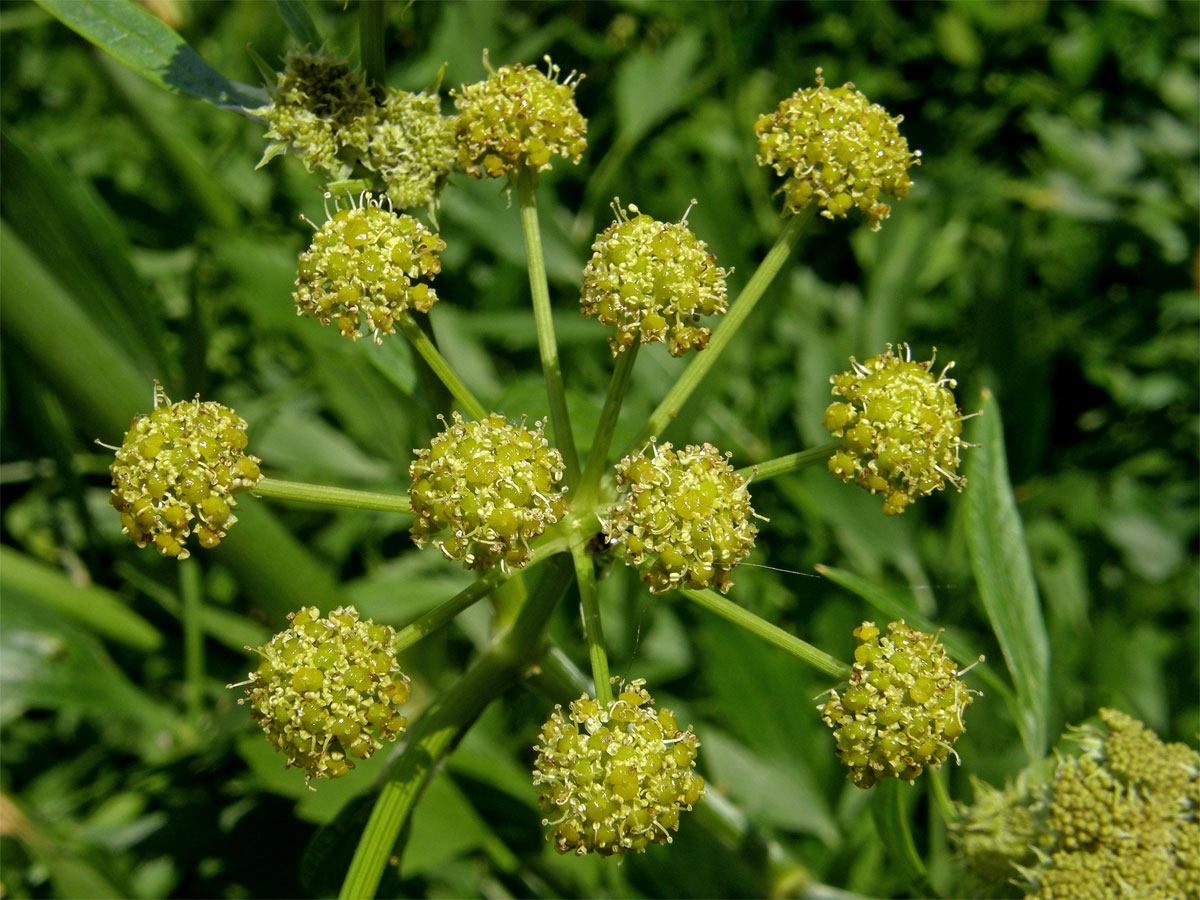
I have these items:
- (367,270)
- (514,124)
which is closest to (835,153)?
(514,124)

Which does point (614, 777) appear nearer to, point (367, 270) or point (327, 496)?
point (327, 496)

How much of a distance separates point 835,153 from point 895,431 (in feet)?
1.77

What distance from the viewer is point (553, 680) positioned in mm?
1974

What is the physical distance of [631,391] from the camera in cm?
317

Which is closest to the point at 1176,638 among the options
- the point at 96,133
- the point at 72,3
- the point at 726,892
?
the point at 726,892

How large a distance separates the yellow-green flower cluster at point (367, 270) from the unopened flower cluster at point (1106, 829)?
4.67ft

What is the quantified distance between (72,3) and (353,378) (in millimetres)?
1373

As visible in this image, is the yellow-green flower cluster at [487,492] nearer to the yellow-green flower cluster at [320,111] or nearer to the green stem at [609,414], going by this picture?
the green stem at [609,414]

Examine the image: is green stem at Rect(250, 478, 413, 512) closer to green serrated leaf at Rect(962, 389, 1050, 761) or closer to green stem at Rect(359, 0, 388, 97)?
green stem at Rect(359, 0, 388, 97)

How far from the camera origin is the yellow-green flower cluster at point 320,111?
1.79 metres

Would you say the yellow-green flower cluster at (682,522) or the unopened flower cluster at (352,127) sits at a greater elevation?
the unopened flower cluster at (352,127)

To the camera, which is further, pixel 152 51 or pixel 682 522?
pixel 152 51

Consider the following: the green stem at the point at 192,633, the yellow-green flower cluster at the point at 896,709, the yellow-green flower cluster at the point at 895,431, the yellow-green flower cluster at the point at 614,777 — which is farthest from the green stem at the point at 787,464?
the green stem at the point at 192,633

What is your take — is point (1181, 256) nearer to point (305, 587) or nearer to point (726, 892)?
point (726, 892)
